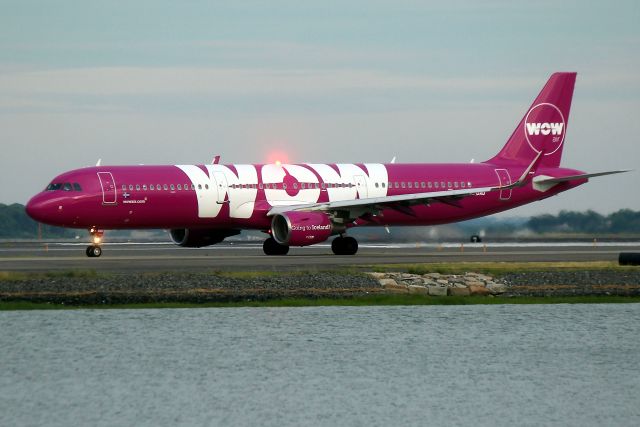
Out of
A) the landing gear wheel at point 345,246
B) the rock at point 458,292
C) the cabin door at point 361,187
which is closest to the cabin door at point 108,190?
the landing gear wheel at point 345,246

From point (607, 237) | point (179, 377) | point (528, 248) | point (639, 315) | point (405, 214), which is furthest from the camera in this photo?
point (607, 237)

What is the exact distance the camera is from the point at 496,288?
36.6 metres

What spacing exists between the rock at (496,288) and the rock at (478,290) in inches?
5.0

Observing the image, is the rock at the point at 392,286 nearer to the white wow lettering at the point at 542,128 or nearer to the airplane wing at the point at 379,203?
the airplane wing at the point at 379,203

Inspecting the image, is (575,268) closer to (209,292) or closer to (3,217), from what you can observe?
(209,292)

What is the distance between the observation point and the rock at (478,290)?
36406 millimetres

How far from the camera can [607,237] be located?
81.7 m

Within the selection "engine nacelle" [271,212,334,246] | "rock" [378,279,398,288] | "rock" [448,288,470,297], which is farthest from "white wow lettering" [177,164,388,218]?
"rock" [448,288,470,297]

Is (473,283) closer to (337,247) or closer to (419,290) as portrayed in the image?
(419,290)

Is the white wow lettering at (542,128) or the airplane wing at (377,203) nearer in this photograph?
the airplane wing at (377,203)

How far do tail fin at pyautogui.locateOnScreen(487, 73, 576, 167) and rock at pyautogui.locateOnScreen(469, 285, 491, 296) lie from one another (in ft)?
85.0

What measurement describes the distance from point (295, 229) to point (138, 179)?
23.9ft

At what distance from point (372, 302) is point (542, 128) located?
30.5m

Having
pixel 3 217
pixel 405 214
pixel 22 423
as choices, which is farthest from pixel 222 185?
pixel 3 217
